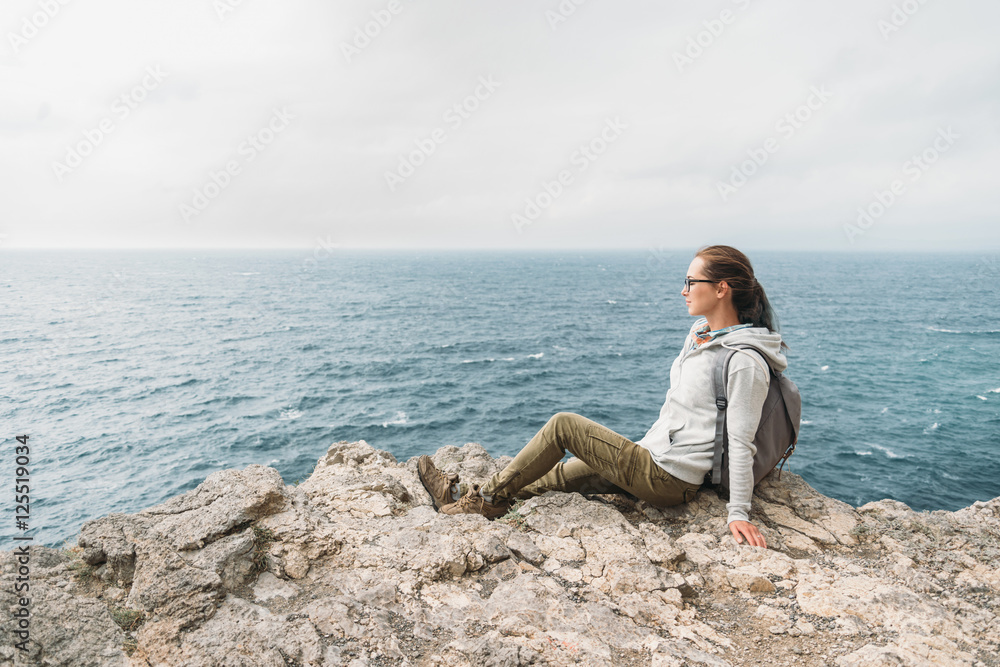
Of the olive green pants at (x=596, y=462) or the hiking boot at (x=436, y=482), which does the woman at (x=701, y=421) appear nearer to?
the olive green pants at (x=596, y=462)

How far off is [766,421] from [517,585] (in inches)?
105

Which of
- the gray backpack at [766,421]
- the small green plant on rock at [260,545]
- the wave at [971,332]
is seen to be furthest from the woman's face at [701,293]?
the wave at [971,332]

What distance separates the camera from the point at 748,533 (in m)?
4.54

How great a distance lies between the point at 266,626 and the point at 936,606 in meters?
4.89

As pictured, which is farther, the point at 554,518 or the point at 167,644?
the point at 554,518

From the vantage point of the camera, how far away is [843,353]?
49.7 metres

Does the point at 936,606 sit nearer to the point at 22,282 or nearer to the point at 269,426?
the point at 269,426

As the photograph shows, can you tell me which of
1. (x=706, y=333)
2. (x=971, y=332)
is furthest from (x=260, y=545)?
(x=971, y=332)

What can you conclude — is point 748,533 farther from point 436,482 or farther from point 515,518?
point 436,482

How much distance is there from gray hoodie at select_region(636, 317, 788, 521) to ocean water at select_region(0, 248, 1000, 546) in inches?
944

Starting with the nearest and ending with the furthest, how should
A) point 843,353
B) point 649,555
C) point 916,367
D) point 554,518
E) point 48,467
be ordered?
1. point 649,555
2. point 554,518
3. point 48,467
4. point 916,367
5. point 843,353

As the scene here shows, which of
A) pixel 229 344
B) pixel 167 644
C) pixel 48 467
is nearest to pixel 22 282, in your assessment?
pixel 229 344

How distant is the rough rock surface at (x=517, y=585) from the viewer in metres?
3.41

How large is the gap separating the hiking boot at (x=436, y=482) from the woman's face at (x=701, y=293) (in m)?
3.49
